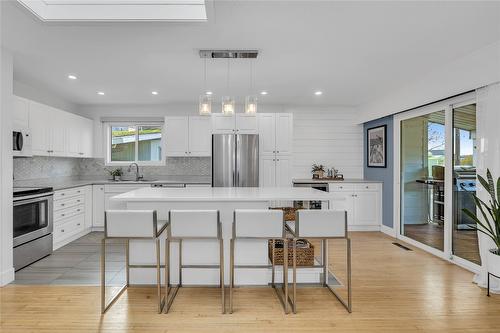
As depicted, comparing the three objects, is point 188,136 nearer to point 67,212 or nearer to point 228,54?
point 67,212

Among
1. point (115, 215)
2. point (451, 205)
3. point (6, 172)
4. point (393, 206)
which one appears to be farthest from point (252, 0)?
point (393, 206)

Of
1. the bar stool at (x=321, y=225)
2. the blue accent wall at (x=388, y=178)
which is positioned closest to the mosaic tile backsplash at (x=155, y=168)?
the blue accent wall at (x=388, y=178)

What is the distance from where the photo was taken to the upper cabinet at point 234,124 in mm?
5590

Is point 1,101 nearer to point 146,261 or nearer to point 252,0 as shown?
point 146,261

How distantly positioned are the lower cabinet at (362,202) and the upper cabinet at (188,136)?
2.52 m

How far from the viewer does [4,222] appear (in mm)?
3090

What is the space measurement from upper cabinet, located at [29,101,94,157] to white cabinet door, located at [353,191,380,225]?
5.19 metres

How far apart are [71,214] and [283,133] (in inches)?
A: 150

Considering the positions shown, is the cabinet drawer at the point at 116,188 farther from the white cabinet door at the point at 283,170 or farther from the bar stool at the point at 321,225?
the bar stool at the point at 321,225

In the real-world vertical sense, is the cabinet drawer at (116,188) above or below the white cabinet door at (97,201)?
above

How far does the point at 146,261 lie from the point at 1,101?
2.19 m

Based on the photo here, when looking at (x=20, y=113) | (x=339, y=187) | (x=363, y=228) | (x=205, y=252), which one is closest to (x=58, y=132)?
(x=20, y=113)

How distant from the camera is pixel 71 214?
4789 millimetres

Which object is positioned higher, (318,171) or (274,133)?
(274,133)
